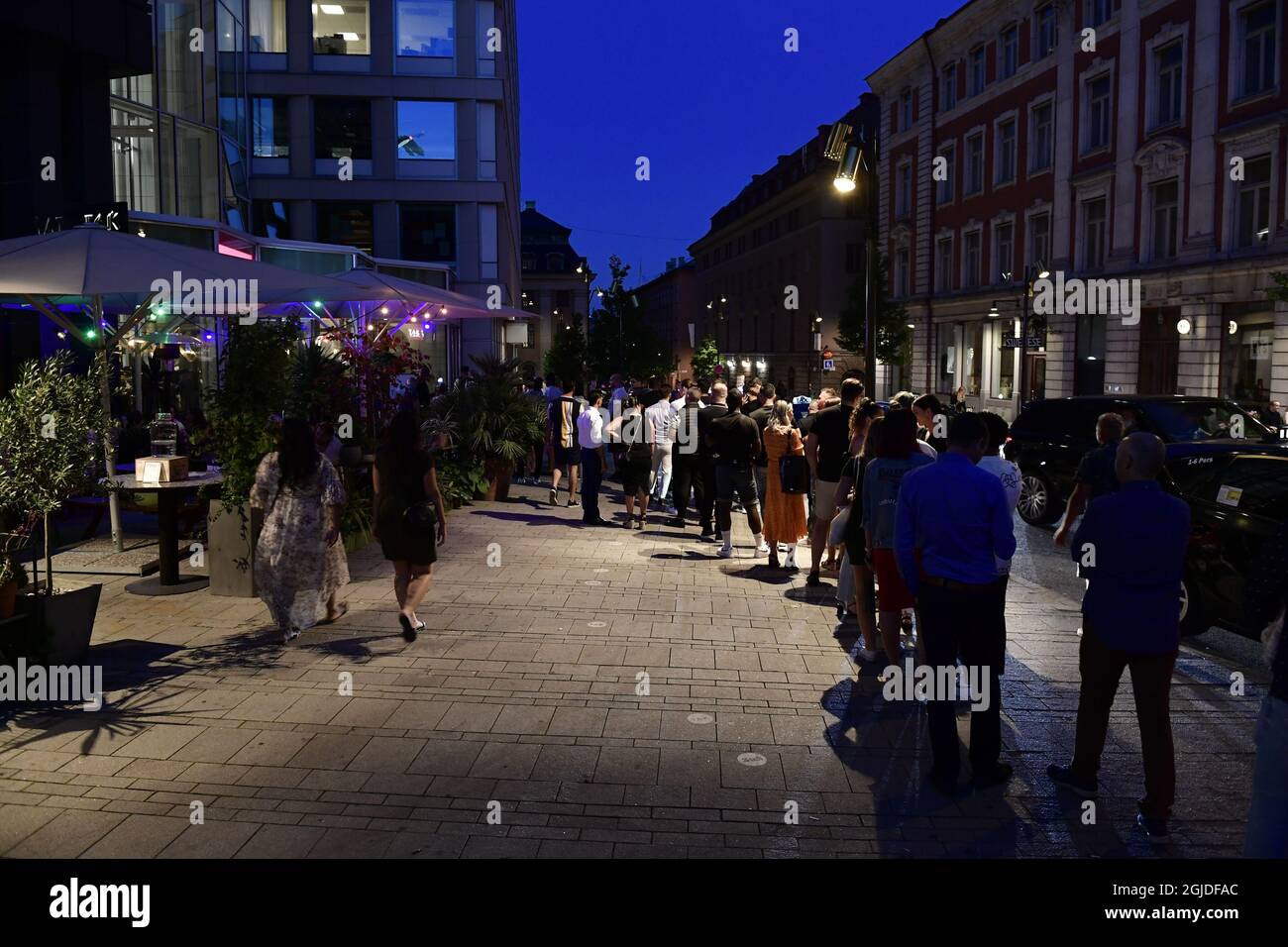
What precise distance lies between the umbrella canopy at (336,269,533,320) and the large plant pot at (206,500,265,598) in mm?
4841

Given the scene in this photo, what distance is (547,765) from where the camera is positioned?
5590 mm

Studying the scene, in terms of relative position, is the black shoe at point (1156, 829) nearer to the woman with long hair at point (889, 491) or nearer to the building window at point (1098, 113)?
the woman with long hair at point (889, 491)

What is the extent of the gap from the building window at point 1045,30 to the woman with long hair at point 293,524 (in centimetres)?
3323

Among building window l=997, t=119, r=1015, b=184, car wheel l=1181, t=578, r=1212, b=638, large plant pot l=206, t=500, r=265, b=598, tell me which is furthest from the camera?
building window l=997, t=119, r=1015, b=184

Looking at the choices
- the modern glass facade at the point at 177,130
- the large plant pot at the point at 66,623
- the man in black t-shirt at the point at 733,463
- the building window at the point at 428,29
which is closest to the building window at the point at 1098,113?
the building window at the point at 428,29

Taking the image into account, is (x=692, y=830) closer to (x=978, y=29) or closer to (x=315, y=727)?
(x=315, y=727)

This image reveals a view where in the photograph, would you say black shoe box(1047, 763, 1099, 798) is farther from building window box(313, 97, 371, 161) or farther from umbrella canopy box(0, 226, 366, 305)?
building window box(313, 97, 371, 161)

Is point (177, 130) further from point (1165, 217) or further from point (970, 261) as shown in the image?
point (970, 261)

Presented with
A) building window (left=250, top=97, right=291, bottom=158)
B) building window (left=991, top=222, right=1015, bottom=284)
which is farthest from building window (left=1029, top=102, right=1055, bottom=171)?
building window (left=250, top=97, right=291, bottom=158)

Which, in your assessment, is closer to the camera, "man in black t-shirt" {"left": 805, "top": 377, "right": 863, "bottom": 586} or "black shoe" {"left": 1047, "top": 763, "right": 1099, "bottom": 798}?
"black shoe" {"left": 1047, "top": 763, "right": 1099, "bottom": 798}

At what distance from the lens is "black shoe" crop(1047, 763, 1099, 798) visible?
5309 millimetres

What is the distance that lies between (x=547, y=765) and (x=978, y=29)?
40396mm

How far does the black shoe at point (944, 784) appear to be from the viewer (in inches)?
209

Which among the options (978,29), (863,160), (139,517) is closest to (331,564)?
(139,517)
